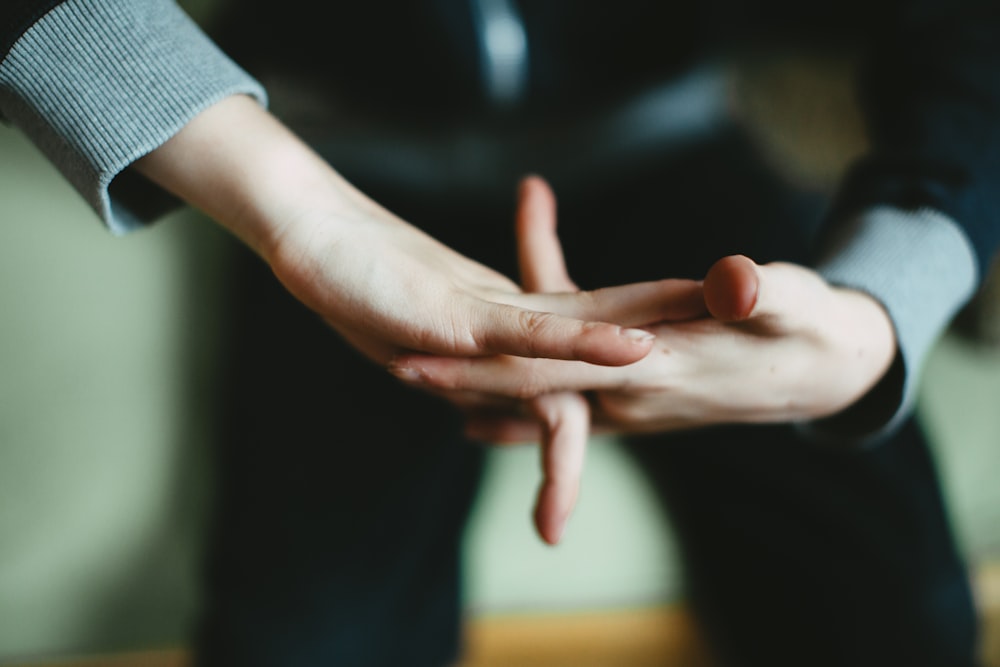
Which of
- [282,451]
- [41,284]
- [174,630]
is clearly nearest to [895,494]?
[282,451]

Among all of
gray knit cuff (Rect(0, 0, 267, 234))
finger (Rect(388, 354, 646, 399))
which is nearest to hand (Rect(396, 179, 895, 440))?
finger (Rect(388, 354, 646, 399))

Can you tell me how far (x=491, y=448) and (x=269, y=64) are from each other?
27 centimetres

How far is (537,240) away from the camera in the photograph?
0.29m

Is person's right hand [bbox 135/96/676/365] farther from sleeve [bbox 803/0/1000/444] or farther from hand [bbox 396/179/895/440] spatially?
sleeve [bbox 803/0/1000/444]

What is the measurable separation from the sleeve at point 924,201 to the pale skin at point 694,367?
0.01 metres

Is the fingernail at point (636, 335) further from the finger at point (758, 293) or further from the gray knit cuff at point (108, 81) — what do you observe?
the gray knit cuff at point (108, 81)

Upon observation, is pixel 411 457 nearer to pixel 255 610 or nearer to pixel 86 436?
pixel 255 610

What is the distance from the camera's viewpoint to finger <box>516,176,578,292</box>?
287 mm

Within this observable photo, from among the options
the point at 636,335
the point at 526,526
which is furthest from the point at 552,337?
the point at 526,526

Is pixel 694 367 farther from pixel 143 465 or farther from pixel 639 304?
pixel 143 465

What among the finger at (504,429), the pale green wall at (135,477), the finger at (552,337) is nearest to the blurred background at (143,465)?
the pale green wall at (135,477)

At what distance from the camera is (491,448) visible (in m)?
0.45

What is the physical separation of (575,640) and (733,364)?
28 cm

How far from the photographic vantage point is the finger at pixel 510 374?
25 cm
